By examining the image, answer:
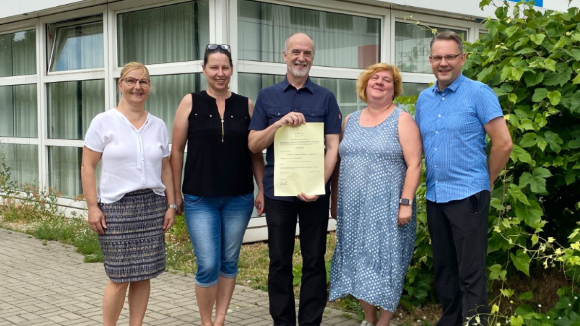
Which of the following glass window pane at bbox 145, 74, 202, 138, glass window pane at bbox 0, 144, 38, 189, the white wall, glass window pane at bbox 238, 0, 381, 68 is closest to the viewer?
glass window pane at bbox 238, 0, 381, 68

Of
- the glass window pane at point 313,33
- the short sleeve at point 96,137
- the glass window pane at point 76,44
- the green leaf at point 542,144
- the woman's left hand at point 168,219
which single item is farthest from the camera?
the glass window pane at point 76,44

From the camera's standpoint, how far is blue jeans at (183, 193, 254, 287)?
469cm

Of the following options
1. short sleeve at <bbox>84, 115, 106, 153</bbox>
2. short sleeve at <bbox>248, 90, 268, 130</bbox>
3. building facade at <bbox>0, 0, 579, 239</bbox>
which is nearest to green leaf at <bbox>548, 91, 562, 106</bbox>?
short sleeve at <bbox>248, 90, 268, 130</bbox>

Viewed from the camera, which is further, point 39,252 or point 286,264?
point 39,252

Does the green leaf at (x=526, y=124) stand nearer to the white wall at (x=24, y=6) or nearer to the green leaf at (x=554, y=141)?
the green leaf at (x=554, y=141)

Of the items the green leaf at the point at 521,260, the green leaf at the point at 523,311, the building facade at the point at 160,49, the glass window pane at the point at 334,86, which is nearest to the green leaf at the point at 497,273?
the green leaf at the point at 521,260

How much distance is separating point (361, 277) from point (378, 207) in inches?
19.2

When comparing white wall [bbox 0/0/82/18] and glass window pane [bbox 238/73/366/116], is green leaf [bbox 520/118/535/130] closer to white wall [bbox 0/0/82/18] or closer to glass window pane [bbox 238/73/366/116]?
glass window pane [bbox 238/73/366/116]

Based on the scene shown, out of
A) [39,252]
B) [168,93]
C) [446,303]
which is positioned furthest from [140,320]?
[168,93]

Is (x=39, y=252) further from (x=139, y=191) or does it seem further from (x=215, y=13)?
(x=139, y=191)

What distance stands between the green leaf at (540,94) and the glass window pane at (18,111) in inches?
364

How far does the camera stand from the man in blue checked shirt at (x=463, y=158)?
13.3 ft

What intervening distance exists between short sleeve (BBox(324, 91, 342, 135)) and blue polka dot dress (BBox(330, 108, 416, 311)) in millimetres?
77

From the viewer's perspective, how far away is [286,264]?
4742 millimetres
